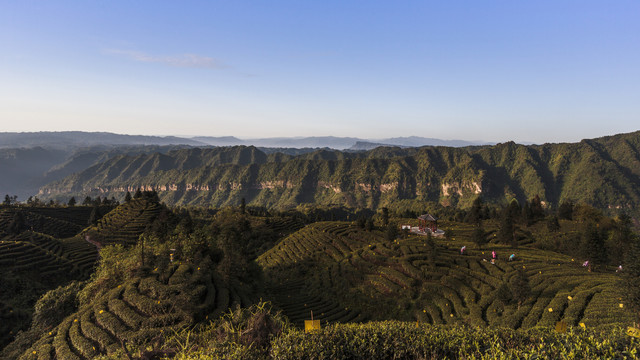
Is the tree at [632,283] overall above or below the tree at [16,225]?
above

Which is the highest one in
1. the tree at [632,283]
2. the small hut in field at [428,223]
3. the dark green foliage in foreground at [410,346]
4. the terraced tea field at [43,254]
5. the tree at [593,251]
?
the dark green foliage in foreground at [410,346]

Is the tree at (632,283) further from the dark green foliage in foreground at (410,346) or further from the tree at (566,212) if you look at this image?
the tree at (566,212)

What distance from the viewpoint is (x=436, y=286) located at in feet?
134

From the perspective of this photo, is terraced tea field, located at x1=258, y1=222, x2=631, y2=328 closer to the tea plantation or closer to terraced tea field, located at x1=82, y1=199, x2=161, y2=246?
the tea plantation

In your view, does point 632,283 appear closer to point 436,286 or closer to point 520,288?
point 520,288

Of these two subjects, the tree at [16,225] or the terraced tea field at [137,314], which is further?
the tree at [16,225]

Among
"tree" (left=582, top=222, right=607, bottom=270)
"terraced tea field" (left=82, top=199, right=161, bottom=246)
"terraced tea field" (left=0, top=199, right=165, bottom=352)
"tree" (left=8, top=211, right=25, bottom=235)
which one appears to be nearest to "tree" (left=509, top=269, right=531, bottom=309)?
"tree" (left=582, top=222, right=607, bottom=270)

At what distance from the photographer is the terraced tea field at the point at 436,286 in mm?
29913

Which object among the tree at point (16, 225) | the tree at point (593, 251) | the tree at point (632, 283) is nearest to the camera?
the tree at point (632, 283)

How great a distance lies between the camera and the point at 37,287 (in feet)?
141

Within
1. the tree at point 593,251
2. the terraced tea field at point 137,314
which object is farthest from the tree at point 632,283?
the terraced tea field at point 137,314

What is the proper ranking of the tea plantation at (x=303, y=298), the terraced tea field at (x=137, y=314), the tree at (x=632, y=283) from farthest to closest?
1. the tree at (x=632, y=283)
2. the terraced tea field at (x=137, y=314)
3. the tea plantation at (x=303, y=298)

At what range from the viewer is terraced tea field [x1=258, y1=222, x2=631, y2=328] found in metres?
29.9

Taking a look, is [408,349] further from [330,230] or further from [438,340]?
[330,230]
